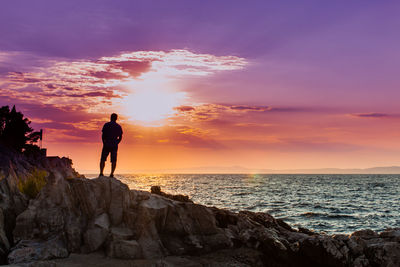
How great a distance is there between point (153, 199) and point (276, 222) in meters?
8.11

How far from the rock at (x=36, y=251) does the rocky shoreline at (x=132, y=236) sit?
31mm

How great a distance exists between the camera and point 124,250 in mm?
13000

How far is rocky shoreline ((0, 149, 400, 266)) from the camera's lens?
12.9 m

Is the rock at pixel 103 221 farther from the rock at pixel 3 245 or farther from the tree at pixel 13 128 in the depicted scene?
the tree at pixel 13 128

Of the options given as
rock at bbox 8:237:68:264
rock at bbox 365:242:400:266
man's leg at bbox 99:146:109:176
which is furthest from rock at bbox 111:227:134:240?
rock at bbox 365:242:400:266

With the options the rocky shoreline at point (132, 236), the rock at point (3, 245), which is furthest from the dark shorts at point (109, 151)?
the rock at point (3, 245)

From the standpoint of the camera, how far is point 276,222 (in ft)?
66.2

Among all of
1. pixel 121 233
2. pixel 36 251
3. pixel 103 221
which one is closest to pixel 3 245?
pixel 36 251

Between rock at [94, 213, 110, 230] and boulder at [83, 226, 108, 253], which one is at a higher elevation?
rock at [94, 213, 110, 230]

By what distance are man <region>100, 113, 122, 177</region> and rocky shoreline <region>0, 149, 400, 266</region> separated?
1790mm

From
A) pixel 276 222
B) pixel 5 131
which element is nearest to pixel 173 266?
pixel 276 222

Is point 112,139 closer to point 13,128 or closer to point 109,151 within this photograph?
point 109,151

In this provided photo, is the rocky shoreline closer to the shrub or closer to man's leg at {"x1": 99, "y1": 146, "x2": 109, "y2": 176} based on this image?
the shrub

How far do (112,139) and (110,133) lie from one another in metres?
0.29
